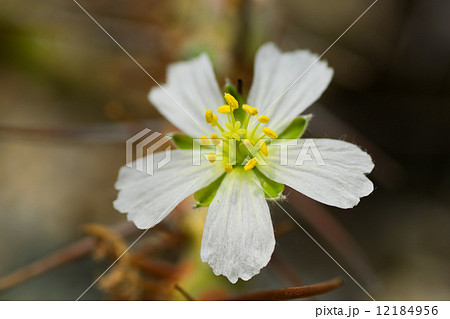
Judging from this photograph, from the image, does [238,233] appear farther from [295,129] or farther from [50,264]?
[50,264]

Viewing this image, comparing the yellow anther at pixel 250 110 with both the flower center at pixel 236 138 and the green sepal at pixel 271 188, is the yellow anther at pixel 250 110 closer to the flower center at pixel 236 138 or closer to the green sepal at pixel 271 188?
the flower center at pixel 236 138

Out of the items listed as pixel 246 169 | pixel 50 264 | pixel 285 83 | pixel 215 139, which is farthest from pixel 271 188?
pixel 50 264

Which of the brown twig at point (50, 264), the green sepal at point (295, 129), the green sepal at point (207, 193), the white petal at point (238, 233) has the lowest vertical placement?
the brown twig at point (50, 264)

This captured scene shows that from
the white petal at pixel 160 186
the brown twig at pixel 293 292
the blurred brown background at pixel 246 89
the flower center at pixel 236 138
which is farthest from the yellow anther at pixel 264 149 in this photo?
the blurred brown background at pixel 246 89

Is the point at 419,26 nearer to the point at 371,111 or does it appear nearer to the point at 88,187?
the point at 371,111

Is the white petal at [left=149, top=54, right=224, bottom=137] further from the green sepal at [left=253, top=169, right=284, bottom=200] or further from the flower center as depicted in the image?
the green sepal at [left=253, top=169, right=284, bottom=200]

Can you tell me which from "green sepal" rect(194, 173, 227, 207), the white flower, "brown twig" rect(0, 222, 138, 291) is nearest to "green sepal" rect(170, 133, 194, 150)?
the white flower

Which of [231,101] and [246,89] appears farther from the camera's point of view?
[246,89]
